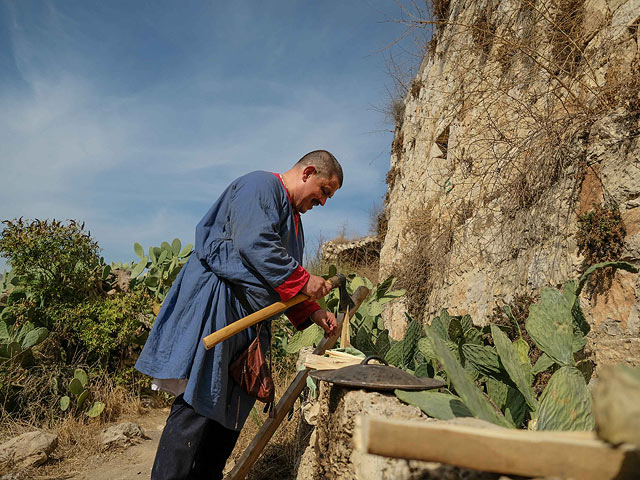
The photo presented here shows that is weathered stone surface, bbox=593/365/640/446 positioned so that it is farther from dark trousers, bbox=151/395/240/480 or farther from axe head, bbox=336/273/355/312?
axe head, bbox=336/273/355/312

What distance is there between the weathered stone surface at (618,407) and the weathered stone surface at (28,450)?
12.5 ft

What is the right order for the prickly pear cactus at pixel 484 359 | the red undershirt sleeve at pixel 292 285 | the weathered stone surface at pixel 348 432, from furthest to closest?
1. the red undershirt sleeve at pixel 292 285
2. the prickly pear cactus at pixel 484 359
3. the weathered stone surface at pixel 348 432

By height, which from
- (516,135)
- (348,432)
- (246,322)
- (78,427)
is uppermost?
(516,135)

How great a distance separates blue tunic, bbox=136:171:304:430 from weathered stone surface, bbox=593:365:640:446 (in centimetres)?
150

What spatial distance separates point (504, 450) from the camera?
0.54m

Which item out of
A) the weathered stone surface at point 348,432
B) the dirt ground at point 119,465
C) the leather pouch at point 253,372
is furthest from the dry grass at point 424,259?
the weathered stone surface at point 348,432

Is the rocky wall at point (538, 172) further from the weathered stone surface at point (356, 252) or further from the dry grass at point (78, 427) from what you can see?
the weathered stone surface at point (356, 252)

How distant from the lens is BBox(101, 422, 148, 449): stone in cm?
360

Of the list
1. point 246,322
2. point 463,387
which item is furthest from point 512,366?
point 246,322

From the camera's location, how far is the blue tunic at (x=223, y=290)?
1.90m

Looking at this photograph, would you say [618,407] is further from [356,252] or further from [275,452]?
[356,252]

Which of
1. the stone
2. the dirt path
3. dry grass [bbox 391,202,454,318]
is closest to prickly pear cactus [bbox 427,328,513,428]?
the dirt path

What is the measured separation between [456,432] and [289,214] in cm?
171

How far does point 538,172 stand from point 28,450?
14.1 feet
